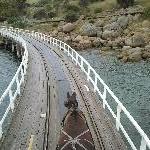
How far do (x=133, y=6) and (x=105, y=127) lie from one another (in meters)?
70.3

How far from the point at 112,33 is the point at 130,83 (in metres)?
30.7

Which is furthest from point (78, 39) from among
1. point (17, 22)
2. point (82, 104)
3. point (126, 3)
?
point (82, 104)

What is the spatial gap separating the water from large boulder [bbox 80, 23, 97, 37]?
12.1 metres

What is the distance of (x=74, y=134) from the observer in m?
12.8

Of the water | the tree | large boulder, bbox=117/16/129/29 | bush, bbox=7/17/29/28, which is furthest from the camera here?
bush, bbox=7/17/29/28

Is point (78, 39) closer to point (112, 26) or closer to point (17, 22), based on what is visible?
point (112, 26)

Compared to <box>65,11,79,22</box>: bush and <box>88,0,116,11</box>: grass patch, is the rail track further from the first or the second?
<box>88,0,116,11</box>: grass patch

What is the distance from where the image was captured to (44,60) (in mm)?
41406

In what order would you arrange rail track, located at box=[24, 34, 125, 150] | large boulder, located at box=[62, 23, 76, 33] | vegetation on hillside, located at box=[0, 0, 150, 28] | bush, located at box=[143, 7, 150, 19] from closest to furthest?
rail track, located at box=[24, 34, 125, 150] → bush, located at box=[143, 7, 150, 19] → large boulder, located at box=[62, 23, 76, 33] → vegetation on hillside, located at box=[0, 0, 150, 28]

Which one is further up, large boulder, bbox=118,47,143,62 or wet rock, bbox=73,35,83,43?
wet rock, bbox=73,35,83,43

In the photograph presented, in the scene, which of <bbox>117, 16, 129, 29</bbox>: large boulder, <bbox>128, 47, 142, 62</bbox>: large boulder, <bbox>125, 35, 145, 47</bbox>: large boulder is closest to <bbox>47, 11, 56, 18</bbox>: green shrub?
<bbox>117, 16, 129, 29</bbox>: large boulder

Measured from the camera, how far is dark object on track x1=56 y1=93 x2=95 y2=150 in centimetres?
1220

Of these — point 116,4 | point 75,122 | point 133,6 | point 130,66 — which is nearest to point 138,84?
point 130,66

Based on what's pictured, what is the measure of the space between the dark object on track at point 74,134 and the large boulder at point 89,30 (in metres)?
60.1
